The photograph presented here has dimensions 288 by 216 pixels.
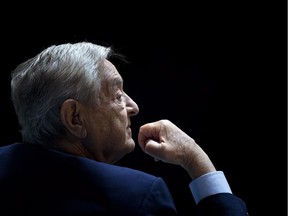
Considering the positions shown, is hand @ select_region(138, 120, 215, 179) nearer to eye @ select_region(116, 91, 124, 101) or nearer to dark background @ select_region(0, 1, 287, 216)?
eye @ select_region(116, 91, 124, 101)

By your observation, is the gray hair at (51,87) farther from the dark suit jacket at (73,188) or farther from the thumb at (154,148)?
the thumb at (154,148)

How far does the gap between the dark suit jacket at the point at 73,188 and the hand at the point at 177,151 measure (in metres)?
0.27

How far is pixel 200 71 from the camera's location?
83.0 inches

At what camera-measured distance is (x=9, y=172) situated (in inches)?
44.4

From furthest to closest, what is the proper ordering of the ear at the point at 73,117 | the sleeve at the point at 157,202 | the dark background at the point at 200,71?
the dark background at the point at 200,71, the ear at the point at 73,117, the sleeve at the point at 157,202

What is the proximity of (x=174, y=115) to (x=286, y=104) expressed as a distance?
498mm

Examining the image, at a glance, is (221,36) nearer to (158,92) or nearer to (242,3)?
(242,3)

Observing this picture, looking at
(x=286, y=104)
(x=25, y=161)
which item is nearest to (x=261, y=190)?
(x=286, y=104)

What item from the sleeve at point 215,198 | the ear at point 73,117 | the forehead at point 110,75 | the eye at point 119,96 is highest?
the forehead at point 110,75

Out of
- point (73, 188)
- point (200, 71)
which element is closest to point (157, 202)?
point (73, 188)

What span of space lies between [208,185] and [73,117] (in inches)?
16.1

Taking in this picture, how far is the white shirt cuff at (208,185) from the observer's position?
4.22 ft

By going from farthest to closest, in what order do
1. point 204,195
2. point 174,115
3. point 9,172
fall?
point 174,115 → point 204,195 → point 9,172

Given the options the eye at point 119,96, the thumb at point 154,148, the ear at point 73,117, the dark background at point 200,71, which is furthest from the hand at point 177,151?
the dark background at point 200,71
